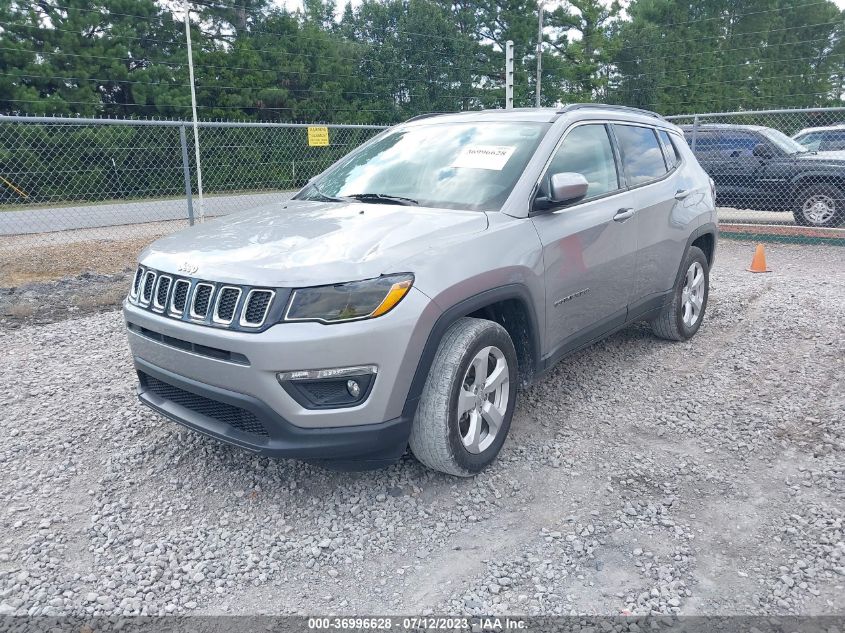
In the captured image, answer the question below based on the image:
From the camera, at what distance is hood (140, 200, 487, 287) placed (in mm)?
2826

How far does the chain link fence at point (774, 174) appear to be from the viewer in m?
10.9

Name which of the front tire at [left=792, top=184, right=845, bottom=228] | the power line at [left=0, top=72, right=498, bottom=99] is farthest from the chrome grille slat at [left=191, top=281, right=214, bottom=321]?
the power line at [left=0, top=72, right=498, bottom=99]

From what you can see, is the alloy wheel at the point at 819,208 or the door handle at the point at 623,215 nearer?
the door handle at the point at 623,215

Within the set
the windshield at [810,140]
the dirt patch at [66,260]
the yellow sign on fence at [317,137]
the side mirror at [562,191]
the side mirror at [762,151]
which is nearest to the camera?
the side mirror at [562,191]

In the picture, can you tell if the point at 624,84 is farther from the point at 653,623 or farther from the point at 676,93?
the point at 653,623

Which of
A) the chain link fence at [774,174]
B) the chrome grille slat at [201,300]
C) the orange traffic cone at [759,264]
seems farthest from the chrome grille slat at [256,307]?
the chain link fence at [774,174]

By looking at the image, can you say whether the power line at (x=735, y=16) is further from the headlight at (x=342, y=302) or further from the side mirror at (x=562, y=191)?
the headlight at (x=342, y=302)

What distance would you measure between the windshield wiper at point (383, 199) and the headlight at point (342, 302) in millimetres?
1013

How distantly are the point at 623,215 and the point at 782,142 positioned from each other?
931 cm

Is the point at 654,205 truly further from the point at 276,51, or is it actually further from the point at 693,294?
the point at 276,51

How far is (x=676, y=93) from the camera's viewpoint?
39875mm

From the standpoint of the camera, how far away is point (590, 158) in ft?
13.9

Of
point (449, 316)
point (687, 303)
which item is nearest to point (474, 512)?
point (449, 316)

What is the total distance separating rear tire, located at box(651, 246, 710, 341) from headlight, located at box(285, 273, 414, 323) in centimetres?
303
